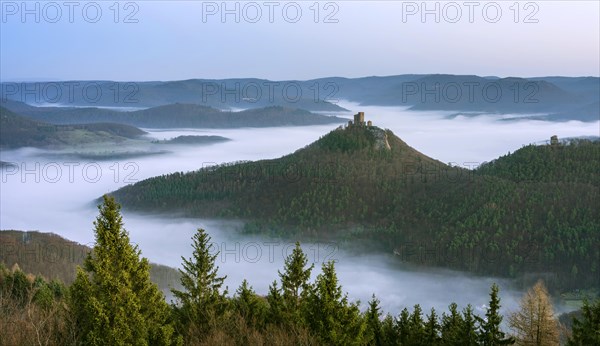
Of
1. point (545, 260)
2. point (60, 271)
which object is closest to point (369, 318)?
point (60, 271)

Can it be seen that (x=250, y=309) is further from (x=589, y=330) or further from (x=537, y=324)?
(x=589, y=330)

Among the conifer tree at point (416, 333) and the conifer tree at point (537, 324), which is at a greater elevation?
the conifer tree at point (537, 324)

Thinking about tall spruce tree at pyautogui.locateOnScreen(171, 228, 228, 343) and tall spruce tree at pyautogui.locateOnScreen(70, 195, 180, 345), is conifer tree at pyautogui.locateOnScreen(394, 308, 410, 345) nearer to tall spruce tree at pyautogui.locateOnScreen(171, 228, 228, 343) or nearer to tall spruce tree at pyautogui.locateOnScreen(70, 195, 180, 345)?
tall spruce tree at pyautogui.locateOnScreen(171, 228, 228, 343)

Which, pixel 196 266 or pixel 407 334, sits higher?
pixel 196 266

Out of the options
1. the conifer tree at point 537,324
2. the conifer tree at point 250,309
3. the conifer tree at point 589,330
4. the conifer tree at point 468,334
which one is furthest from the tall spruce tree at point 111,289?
the conifer tree at point 537,324

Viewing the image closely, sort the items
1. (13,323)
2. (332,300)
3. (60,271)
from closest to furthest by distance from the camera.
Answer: (13,323) < (332,300) < (60,271)

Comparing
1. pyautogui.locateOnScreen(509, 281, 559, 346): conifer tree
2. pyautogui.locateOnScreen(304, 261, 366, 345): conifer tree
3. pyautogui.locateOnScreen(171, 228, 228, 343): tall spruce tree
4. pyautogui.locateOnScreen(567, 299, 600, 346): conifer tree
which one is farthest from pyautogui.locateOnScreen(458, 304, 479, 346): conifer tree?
pyautogui.locateOnScreen(171, 228, 228, 343): tall spruce tree

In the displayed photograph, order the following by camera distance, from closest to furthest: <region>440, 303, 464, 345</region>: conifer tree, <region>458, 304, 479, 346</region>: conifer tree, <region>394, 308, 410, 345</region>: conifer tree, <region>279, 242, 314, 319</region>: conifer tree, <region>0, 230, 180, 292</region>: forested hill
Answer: <region>458, 304, 479, 346</region>: conifer tree < <region>440, 303, 464, 345</region>: conifer tree < <region>279, 242, 314, 319</region>: conifer tree < <region>394, 308, 410, 345</region>: conifer tree < <region>0, 230, 180, 292</region>: forested hill

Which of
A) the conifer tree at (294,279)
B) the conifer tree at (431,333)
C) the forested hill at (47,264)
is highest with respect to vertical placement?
the conifer tree at (294,279)

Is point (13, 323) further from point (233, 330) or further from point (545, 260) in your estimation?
point (545, 260)

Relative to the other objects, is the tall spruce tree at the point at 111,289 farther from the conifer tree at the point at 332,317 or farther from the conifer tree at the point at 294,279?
the conifer tree at the point at 294,279

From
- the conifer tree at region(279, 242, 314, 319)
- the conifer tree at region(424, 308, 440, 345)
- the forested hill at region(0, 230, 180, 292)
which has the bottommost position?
the forested hill at region(0, 230, 180, 292)
